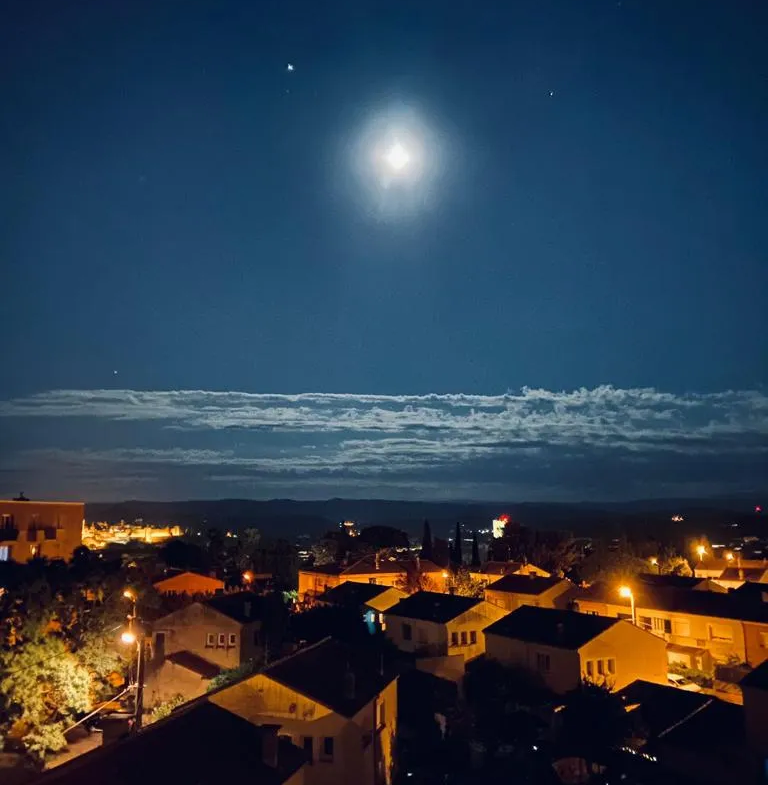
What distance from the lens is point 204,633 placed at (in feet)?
117

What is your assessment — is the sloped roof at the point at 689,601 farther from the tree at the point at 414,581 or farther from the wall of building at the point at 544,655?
the tree at the point at 414,581

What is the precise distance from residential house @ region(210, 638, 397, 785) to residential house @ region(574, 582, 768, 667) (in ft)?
72.8

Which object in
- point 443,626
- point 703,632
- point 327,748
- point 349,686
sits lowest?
point 703,632

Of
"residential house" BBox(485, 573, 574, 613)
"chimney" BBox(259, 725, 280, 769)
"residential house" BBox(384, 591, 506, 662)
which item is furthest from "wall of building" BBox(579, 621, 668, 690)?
"chimney" BBox(259, 725, 280, 769)

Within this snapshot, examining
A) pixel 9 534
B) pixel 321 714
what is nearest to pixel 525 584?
pixel 321 714

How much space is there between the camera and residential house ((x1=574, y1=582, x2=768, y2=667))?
3762 centimetres

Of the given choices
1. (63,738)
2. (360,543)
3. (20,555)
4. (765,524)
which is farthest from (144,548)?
(765,524)

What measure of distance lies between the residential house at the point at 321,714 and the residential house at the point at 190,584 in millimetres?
34877

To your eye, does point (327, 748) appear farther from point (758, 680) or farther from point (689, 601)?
point (689, 601)

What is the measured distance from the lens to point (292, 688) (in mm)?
21750

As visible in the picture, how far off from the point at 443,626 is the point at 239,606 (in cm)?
1135

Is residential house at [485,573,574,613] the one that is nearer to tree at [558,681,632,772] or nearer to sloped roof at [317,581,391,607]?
sloped roof at [317,581,391,607]

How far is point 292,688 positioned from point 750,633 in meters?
27.7

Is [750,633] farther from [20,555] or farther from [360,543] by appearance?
[360,543]
